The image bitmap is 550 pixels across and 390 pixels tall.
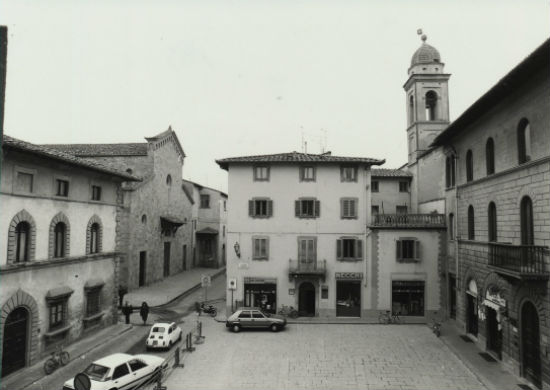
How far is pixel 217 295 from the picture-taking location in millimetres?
35281

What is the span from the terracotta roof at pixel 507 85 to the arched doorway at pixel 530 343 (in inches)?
336

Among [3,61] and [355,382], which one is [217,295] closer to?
[355,382]

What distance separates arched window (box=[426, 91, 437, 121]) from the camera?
39.1 meters

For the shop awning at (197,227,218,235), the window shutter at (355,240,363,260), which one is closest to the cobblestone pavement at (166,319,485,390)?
the window shutter at (355,240,363,260)

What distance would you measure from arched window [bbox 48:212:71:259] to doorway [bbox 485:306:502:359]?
21013 millimetres

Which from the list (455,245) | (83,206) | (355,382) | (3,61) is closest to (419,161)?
(455,245)

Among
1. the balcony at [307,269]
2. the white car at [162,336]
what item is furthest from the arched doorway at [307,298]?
the white car at [162,336]

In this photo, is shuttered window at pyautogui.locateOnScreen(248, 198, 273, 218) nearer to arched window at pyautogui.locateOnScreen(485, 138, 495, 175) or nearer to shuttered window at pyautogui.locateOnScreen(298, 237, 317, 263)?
shuttered window at pyautogui.locateOnScreen(298, 237, 317, 263)

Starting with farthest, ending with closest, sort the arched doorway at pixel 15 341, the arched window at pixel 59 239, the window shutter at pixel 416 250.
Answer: the window shutter at pixel 416 250
the arched window at pixel 59 239
the arched doorway at pixel 15 341

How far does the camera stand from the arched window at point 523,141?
51.7 feet

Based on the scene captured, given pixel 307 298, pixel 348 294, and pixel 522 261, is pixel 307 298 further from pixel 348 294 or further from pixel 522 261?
pixel 522 261

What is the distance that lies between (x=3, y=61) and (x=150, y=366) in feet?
46.0

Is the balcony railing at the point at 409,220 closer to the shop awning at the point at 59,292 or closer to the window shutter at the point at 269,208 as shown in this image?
the window shutter at the point at 269,208

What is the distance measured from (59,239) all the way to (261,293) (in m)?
13.2
